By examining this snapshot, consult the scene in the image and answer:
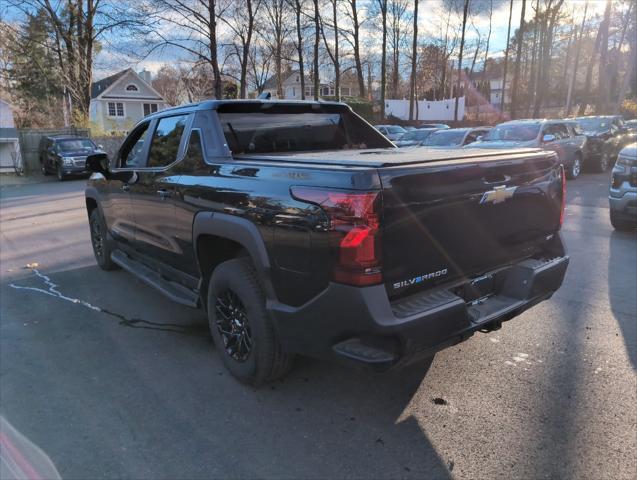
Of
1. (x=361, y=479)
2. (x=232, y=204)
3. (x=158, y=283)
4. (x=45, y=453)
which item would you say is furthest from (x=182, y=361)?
(x=361, y=479)

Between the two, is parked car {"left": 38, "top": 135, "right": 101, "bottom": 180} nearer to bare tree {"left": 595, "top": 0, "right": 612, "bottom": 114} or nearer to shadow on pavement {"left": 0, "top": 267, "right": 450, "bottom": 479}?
shadow on pavement {"left": 0, "top": 267, "right": 450, "bottom": 479}

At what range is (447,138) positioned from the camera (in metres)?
14.8

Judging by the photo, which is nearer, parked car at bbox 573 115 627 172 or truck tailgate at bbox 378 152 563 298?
truck tailgate at bbox 378 152 563 298

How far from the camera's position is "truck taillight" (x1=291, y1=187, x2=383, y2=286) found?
2.41 metres

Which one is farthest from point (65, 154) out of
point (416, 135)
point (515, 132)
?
point (515, 132)

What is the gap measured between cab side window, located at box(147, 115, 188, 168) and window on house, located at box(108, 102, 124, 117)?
172 ft

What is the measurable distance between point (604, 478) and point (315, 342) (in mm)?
1617

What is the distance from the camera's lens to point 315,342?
8.87 feet

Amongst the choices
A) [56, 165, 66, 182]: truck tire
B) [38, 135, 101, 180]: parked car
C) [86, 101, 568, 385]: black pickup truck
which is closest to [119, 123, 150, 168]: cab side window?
[86, 101, 568, 385]: black pickup truck

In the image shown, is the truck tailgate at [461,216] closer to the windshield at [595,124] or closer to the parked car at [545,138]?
the parked car at [545,138]

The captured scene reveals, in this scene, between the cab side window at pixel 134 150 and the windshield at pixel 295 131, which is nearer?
the windshield at pixel 295 131

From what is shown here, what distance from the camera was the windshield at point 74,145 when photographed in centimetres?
2080

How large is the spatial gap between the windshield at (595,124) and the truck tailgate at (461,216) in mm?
16165

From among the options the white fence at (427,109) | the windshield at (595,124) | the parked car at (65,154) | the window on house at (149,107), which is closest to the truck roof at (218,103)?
the windshield at (595,124)
